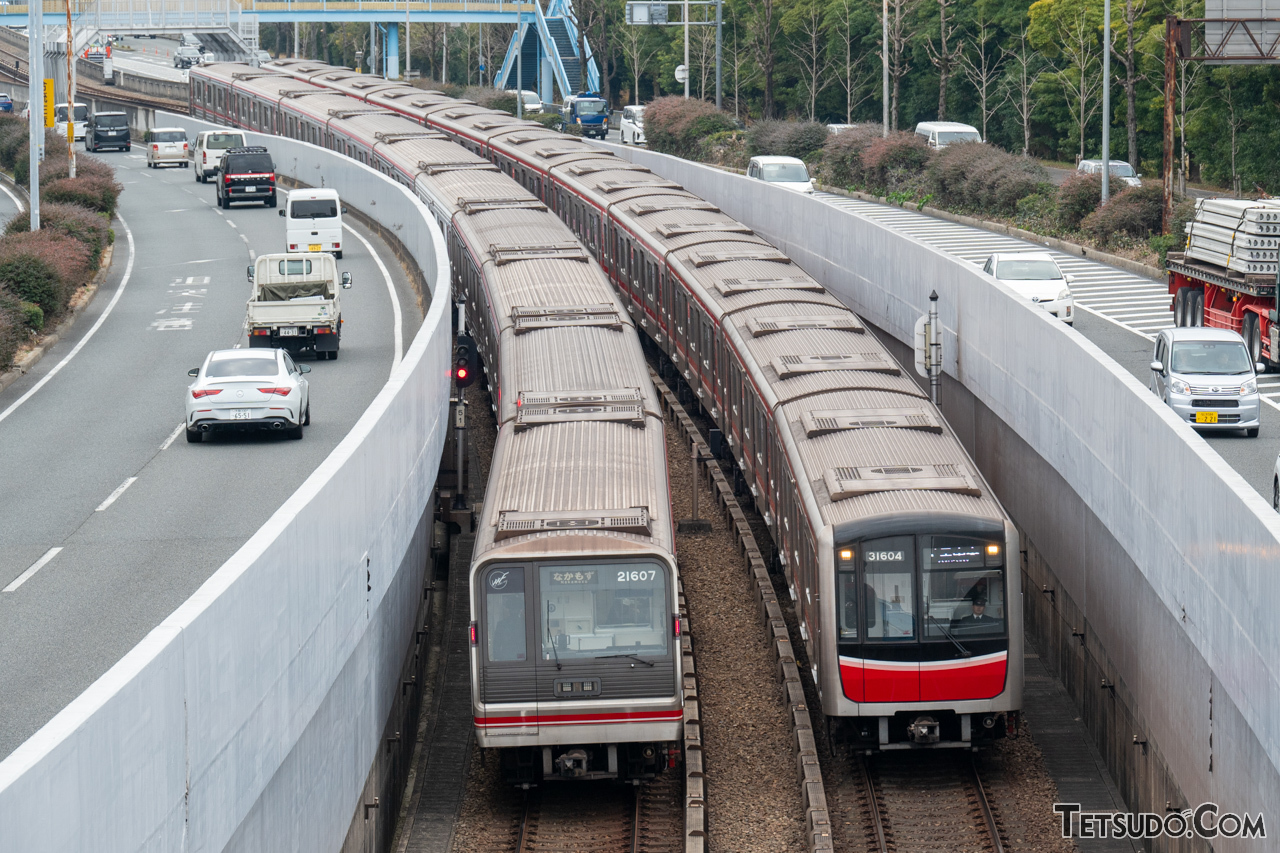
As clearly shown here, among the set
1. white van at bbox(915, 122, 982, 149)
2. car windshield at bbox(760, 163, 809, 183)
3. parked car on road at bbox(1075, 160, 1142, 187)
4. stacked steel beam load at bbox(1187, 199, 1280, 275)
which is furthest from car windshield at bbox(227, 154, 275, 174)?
stacked steel beam load at bbox(1187, 199, 1280, 275)

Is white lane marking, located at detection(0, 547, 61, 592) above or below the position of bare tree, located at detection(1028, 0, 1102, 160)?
below

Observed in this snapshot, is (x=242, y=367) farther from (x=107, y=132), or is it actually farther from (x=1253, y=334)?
(x=107, y=132)

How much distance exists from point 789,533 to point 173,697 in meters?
11.3

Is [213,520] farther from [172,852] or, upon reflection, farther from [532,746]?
[172,852]

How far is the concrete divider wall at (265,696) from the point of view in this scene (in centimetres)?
797

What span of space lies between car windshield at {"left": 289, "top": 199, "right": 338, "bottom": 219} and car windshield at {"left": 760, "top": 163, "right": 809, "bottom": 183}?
54.0ft

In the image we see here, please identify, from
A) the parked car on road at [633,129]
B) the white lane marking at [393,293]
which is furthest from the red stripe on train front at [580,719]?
the parked car on road at [633,129]

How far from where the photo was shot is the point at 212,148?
60.7 m

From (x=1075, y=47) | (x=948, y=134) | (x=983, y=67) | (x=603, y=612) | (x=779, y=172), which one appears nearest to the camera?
(x=603, y=612)

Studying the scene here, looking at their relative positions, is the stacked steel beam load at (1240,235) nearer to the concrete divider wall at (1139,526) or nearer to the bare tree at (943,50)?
the concrete divider wall at (1139,526)

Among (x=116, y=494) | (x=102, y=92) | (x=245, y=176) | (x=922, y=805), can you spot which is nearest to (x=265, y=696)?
(x=922, y=805)

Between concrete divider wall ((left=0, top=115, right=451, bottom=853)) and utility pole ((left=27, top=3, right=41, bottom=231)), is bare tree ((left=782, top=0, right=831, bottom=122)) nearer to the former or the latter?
utility pole ((left=27, top=3, right=41, bottom=231))

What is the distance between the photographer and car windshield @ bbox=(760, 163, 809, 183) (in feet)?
173

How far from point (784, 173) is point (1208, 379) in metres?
29.5
